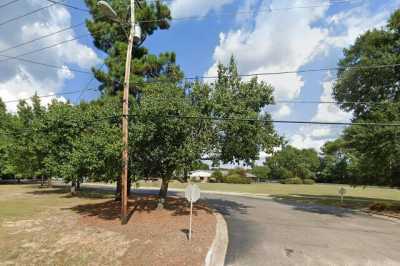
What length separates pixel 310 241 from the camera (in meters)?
10.7

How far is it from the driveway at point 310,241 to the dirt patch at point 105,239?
1379 millimetres

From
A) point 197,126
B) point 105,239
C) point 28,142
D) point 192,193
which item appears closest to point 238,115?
point 197,126

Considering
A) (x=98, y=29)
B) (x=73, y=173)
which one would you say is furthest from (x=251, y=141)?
(x=98, y=29)

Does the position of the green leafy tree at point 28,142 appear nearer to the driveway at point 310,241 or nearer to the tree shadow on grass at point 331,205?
the driveway at point 310,241

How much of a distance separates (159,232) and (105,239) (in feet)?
6.52

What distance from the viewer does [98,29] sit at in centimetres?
2234

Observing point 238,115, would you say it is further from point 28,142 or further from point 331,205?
point 28,142

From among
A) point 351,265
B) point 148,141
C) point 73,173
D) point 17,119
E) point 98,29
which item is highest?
point 98,29

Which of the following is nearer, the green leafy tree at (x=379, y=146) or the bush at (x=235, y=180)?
the green leafy tree at (x=379, y=146)

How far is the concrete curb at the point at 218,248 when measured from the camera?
8.36 m

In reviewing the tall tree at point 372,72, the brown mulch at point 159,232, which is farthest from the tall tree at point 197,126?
the tall tree at point 372,72

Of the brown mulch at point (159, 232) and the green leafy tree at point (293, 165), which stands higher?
the green leafy tree at point (293, 165)

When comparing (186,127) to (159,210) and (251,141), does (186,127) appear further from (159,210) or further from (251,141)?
(159,210)

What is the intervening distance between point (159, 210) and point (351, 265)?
9989 millimetres
